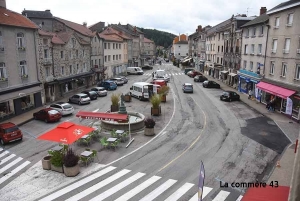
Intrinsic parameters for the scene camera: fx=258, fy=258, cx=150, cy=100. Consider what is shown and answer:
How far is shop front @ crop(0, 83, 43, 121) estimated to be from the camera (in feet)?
85.7

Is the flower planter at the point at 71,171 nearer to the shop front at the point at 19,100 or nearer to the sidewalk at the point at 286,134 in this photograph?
the sidewalk at the point at 286,134

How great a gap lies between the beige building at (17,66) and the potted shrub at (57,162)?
1389 centimetres

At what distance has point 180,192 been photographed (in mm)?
12594

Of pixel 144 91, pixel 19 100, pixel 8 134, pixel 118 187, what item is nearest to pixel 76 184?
pixel 118 187

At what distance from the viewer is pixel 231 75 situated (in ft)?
155

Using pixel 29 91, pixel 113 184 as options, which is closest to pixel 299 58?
pixel 113 184

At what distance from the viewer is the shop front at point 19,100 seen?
26.1 m

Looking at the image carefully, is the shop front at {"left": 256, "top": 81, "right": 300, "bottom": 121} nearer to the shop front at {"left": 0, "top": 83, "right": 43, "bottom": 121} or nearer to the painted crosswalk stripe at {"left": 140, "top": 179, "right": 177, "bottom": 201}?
the painted crosswalk stripe at {"left": 140, "top": 179, "right": 177, "bottom": 201}

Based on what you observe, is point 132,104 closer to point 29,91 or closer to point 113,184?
point 29,91

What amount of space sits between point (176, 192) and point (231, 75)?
38.3m

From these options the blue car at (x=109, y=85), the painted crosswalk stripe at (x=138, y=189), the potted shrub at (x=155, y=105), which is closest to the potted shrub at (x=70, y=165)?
Result: the painted crosswalk stripe at (x=138, y=189)

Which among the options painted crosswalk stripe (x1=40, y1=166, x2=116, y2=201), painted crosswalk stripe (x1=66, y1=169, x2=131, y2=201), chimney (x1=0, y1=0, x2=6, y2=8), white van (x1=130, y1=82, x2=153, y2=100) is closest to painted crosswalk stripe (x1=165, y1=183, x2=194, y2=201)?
painted crosswalk stripe (x1=66, y1=169, x2=131, y2=201)

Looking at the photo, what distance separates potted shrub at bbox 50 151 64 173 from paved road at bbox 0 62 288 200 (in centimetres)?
187

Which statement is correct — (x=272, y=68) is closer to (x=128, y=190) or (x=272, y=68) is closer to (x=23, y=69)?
(x=128, y=190)
